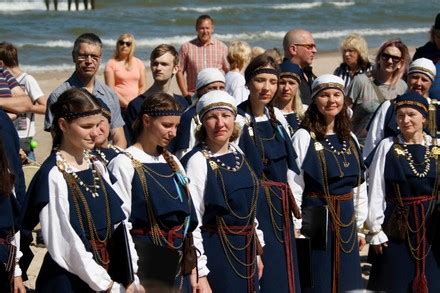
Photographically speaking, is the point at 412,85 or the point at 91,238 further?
the point at 412,85

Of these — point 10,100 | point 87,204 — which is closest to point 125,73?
point 10,100

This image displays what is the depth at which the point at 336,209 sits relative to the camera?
845cm

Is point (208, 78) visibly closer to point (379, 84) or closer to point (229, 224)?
point (229, 224)

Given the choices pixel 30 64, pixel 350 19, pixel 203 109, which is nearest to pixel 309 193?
pixel 203 109

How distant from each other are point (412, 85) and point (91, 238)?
3651mm

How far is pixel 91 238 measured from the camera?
636 cm

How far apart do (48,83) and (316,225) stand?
13568mm

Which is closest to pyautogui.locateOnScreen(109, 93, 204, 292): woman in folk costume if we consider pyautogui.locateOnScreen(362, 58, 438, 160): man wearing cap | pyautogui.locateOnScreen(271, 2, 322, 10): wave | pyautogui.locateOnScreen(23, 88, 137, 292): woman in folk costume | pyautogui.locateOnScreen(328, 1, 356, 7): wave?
pyautogui.locateOnScreen(23, 88, 137, 292): woman in folk costume

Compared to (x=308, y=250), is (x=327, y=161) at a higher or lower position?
higher

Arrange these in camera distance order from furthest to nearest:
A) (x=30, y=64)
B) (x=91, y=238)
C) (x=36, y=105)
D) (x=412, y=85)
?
(x=30, y=64) → (x=36, y=105) → (x=412, y=85) → (x=91, y=238)

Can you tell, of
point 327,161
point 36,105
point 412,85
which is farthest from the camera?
point 36,105

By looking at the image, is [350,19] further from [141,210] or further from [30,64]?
[141,210]

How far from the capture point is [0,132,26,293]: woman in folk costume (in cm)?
645

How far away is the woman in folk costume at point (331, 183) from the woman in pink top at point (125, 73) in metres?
4.18
